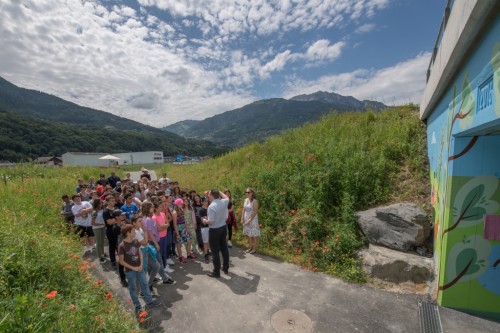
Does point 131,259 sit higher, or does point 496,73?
point 496,73

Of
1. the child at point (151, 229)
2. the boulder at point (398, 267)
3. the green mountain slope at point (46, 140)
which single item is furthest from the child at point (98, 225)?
the green mountain slope at point (46, 140)

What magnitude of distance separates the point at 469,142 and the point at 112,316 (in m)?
6.63

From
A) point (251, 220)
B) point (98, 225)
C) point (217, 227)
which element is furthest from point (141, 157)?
point (217, 227)

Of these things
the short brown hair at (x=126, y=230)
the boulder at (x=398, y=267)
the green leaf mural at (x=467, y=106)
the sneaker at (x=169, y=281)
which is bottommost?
the sneaker at (x=169, y=281)

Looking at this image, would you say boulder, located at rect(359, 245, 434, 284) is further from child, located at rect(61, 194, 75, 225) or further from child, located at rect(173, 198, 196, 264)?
child, located at rect(61, 194, 75, 225)

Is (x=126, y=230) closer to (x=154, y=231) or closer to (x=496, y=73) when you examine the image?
(x=154, y=231)

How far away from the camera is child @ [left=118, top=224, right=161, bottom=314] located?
4488mm

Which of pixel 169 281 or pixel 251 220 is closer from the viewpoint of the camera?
pixel 169 281

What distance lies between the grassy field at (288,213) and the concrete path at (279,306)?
644 millimetres

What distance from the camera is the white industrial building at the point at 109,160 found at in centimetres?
7043

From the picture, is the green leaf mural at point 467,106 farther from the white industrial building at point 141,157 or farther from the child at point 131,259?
the white industrial building at point 141,157

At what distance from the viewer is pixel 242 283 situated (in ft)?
19.0

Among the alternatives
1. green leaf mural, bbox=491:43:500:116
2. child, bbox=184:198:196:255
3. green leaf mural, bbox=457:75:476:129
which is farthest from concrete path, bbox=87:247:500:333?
green leaf mural, bbox=491:43:500:116

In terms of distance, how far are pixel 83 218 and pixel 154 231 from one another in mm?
3757
